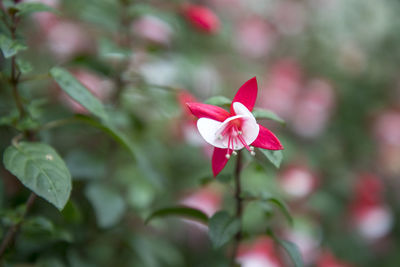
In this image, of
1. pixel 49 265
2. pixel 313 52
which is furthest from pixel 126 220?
pixel 313 52

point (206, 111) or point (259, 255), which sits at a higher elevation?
point (206, 111)

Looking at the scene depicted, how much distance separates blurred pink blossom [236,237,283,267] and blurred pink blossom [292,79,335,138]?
2.30 feet

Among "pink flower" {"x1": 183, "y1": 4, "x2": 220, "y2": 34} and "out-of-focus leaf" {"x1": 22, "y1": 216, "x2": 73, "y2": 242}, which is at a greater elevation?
"pink flower" {"x1": 183, "y1": 4, "x2": 220, "y2": 34}

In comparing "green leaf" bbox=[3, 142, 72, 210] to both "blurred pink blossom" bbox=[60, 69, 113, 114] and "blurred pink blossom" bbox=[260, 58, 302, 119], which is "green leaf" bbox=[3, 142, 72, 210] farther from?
"blurred pink blossom" bbox=[260, 58, 302, 119]

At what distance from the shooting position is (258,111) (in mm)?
579

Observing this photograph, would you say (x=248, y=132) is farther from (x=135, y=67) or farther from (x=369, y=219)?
(x=369, y=219)

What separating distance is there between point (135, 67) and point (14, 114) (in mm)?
487

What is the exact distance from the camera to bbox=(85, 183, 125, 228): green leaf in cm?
75

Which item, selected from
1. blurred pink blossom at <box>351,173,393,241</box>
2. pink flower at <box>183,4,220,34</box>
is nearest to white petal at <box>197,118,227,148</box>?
pink flower at <box>183,4,220,34</box>

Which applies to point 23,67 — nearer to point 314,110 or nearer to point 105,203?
point 105,203

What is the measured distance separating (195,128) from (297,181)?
1.55 ft

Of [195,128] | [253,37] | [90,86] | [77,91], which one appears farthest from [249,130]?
[253,37]

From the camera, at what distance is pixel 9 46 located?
0.56 m

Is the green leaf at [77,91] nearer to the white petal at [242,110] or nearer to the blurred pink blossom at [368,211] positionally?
the white petal at [242,110]
